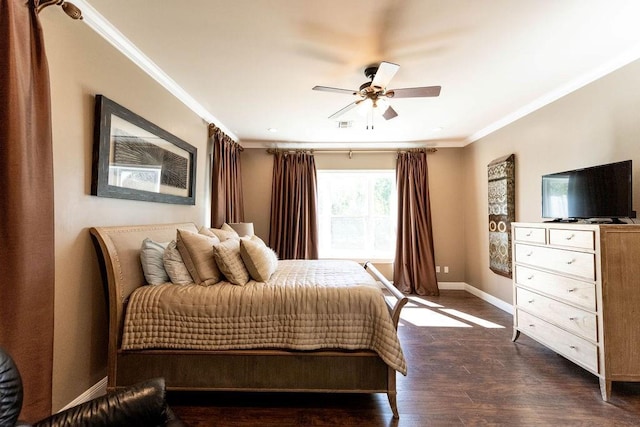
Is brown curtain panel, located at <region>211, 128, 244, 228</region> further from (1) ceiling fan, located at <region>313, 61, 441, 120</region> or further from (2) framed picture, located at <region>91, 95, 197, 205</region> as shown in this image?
(1) ceiling fan, located at <region>313, 61, 441, 120</region>

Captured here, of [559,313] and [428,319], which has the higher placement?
[559,313]

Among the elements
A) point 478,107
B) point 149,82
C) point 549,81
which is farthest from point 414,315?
point 149,82

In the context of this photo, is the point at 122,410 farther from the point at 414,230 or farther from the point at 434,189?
the point at 434,189

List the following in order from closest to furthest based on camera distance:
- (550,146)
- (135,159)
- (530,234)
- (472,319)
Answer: (135,159)
(530,234)
(550,146)
(472,319)

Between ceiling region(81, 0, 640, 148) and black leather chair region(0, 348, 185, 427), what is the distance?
2075 millimetres

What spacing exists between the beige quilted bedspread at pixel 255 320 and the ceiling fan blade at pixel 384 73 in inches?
65.4

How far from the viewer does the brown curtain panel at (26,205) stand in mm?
1296

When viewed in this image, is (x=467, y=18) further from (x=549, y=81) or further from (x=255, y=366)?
A: (x=255, y=366)

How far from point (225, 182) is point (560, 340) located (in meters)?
4.08

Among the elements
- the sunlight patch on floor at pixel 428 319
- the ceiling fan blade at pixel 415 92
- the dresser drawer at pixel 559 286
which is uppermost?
the ceiling fan blade at pixel 415 92

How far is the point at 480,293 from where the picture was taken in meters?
4.54

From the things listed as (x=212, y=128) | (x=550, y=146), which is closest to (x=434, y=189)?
(x=550, y=146)

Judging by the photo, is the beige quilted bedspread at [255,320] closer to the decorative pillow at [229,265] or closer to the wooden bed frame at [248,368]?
the wooden bed frame at [248,368]

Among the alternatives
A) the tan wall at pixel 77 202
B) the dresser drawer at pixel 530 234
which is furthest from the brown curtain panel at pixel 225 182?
the dresser drawer at pixel 530 234
